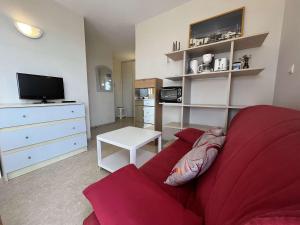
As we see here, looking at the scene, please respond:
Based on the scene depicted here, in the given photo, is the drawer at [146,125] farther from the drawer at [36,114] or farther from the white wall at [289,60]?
the white wall at [289,60]

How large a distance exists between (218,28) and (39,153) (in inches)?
126

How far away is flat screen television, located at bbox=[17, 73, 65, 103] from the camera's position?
6.25 ft

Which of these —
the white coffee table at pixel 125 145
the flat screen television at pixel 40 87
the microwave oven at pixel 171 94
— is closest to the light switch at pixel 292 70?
the microwave oven at pixel 171 94

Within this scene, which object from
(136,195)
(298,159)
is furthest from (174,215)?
(298,159)

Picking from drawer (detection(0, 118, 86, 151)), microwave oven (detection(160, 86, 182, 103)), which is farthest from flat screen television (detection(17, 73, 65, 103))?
microwave oven (detection(160, 86, 182, 103))

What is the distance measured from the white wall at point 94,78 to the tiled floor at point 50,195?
91.7 inches

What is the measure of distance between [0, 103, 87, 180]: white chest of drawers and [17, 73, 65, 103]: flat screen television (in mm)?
403

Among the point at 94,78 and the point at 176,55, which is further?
the point at 94,78

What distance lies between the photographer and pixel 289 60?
1.40 metres

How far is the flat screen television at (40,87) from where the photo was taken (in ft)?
6.25

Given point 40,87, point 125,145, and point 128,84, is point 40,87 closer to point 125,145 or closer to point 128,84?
point 125,145

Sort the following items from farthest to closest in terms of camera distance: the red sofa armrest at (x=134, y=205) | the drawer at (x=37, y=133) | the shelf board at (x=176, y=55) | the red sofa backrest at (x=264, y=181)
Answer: the shelf board at (x=176, y=55) < the drawer at (x=37, y=133) < the red sofa armrest at (x=134, y=205) < the red sofa backrest at (x=264, y=181)

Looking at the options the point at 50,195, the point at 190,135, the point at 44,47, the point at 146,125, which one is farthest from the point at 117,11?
the point at 50,195

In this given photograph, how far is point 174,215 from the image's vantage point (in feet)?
1.60
